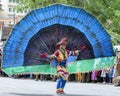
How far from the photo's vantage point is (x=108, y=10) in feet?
129

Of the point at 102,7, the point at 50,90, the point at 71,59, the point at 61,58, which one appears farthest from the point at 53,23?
the point at 102,7

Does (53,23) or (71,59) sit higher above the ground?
(53,23)

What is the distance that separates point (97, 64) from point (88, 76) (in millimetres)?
8069

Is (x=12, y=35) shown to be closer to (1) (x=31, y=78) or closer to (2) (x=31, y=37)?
(2) (x=31, y=37)

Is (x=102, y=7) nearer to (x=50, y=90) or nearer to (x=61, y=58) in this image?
(x=50, y=90)

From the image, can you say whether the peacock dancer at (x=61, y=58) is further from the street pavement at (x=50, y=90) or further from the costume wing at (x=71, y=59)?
the street pavement at (x=50, y=90)

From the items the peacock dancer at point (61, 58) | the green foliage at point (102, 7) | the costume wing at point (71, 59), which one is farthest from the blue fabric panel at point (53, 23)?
the green foliage at point (102, 7)

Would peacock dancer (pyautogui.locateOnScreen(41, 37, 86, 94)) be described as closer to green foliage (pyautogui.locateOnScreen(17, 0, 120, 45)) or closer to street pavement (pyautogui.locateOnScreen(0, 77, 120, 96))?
street pavement (pyautogui.locateOnScreen(0, 77, 120, 96))

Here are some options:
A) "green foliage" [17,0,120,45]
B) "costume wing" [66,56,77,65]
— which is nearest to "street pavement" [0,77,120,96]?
"costume wing" [66,56,77,65]

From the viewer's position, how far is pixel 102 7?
1528 inches

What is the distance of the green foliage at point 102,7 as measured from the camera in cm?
3791

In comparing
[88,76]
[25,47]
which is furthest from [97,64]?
[88,76]

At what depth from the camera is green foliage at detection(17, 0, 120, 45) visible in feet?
124

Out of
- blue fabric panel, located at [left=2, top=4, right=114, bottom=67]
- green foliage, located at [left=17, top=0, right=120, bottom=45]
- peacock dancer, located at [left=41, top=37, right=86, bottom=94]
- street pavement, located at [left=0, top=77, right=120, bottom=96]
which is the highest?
green foliage, located at [left=17, top=0, right=120, bottom=45]
